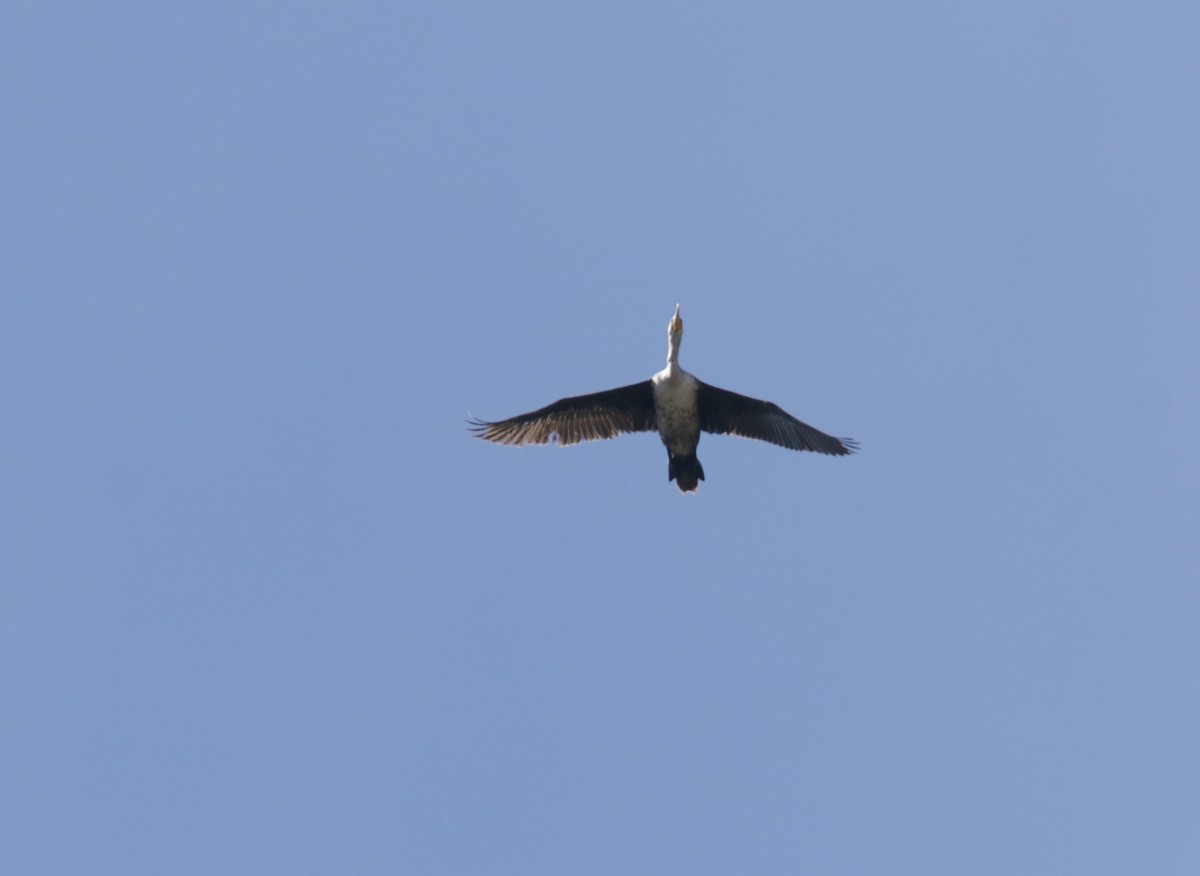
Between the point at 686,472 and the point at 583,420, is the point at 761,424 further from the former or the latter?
the point at 583,420

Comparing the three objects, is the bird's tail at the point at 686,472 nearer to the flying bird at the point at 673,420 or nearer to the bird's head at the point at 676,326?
the flying bird at the point at 673,420

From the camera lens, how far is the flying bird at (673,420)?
2248 cm

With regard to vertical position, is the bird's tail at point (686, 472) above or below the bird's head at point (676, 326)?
below

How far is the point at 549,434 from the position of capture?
23.4 metres

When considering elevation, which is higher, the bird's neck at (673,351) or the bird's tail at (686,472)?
the bird's neck at (673,351)

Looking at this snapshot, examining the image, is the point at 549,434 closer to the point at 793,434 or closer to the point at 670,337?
the point at 670,337

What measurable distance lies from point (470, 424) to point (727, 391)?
14.3ft

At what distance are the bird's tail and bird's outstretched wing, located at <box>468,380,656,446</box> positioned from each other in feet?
3.03

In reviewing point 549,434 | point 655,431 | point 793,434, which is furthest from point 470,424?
point 793,434

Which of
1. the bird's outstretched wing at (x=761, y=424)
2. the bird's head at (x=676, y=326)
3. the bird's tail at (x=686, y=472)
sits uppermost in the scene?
the bird's head at (x=676, y=326)

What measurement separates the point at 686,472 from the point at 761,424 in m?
1.62

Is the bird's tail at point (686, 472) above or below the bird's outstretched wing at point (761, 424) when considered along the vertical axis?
below

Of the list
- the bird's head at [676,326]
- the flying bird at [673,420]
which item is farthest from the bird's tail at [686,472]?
the bird's head at [676,326]

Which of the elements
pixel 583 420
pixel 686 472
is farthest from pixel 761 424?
pixel 583 420
